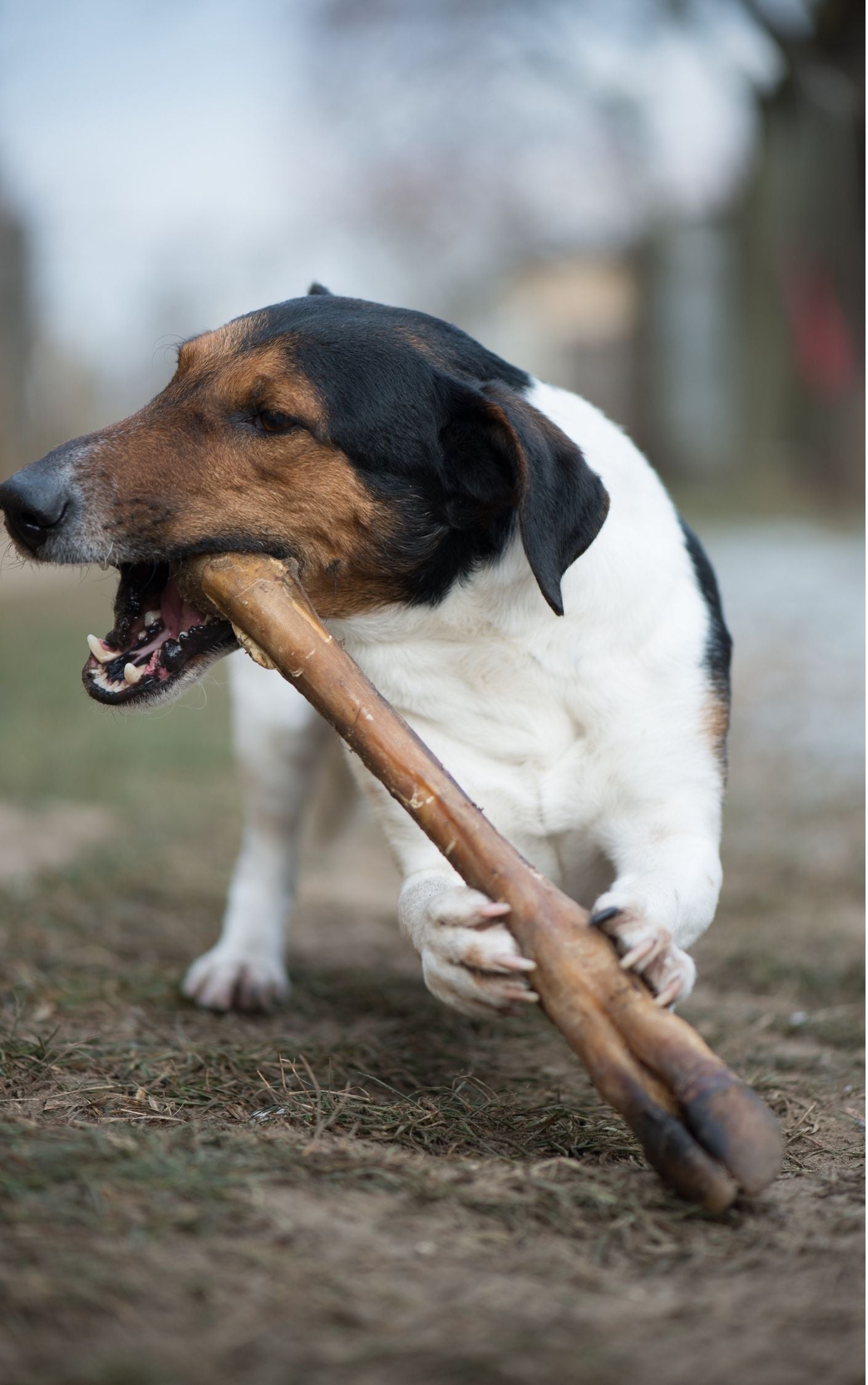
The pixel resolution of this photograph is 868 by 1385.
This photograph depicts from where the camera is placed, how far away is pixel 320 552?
276 cm

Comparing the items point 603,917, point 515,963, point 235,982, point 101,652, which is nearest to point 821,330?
point 235,982

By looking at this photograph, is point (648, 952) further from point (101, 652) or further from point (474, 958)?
point (101, 652)

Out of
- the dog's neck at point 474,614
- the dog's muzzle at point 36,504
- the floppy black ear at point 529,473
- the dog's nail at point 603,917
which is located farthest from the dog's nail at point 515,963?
the dog's muzzle at point 36,504

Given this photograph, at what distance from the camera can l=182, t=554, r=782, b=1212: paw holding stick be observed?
79.5 inches

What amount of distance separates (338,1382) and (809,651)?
8.18 m

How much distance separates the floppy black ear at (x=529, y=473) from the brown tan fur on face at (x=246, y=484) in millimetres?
204

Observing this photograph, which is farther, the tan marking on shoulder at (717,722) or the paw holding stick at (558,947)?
the tan marking on shoulder at (717,722)

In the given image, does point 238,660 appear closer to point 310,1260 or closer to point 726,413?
point 310,1260

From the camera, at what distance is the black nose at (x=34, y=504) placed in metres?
2.64

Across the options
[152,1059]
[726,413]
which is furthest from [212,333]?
[726,413]

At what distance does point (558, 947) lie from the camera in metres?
2.21

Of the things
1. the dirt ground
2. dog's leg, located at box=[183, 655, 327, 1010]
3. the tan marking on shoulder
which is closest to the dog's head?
the dirt ground

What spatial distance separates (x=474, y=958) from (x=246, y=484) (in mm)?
1073

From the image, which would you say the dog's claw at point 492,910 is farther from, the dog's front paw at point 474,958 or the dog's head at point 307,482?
the dog's head at point 307,482
